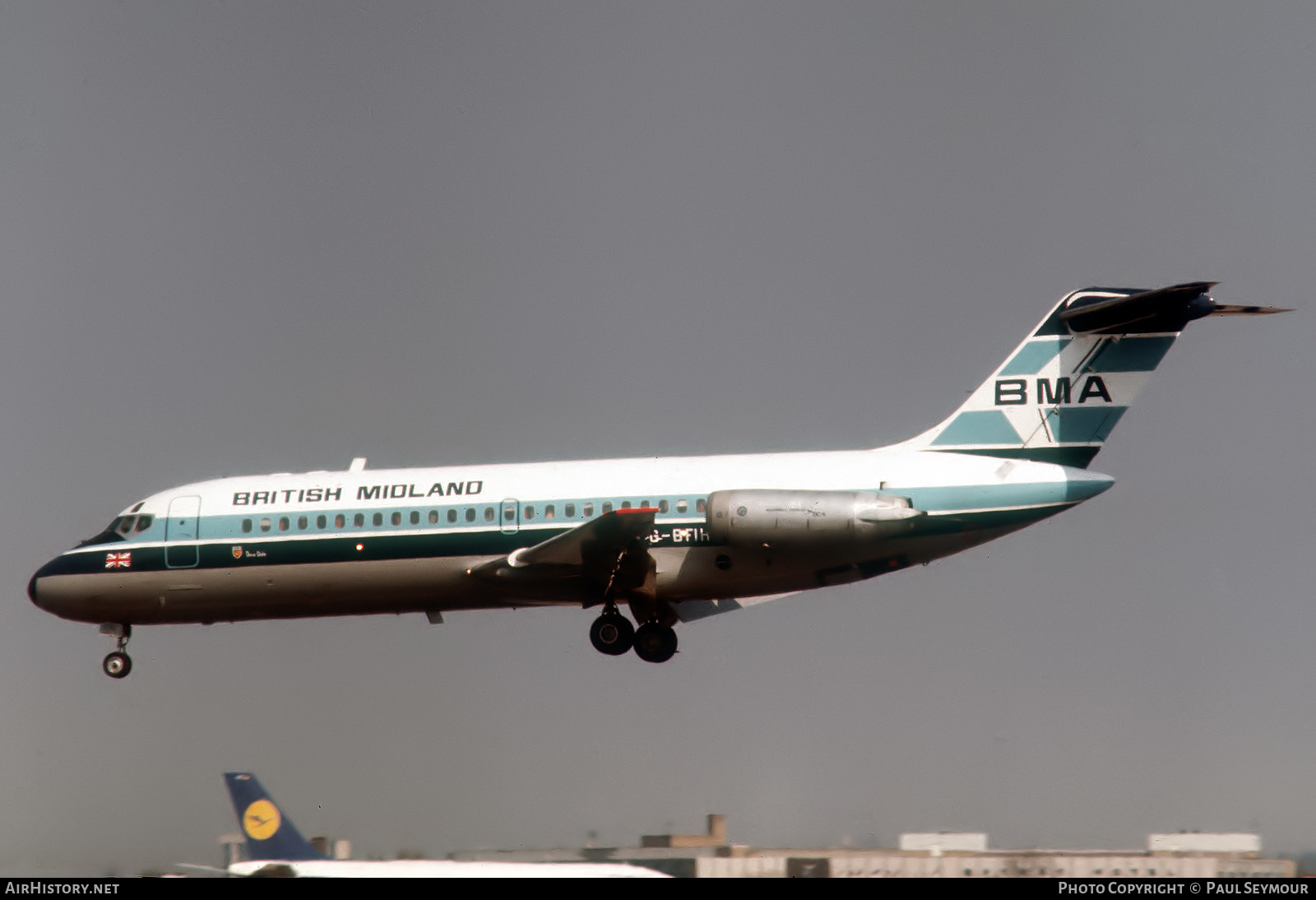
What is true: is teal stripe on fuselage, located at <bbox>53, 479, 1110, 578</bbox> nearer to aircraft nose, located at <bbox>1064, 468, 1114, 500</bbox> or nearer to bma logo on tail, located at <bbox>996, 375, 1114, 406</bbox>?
aircraft nose, located at <bbox>1064, 468, 1114, 500</bbox>

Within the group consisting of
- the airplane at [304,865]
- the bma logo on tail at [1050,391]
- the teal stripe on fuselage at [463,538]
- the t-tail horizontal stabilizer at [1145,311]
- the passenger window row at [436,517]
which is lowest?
the airplane at [304,865]

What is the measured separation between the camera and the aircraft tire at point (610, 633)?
2800 centimetres

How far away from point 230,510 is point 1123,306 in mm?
15180

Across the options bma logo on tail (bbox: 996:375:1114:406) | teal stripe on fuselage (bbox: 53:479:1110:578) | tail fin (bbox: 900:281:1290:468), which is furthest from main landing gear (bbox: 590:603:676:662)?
bma logo on tail (bbox: 996:375:1114:406)

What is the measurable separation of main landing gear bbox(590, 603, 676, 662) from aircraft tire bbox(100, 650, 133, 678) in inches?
339

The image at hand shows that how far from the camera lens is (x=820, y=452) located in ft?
89.6

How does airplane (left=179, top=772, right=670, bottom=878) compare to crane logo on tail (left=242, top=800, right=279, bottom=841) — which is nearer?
airplane (left=179, top=772, right=670, bottom=878)

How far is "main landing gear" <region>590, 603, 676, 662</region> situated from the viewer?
91.9 ft

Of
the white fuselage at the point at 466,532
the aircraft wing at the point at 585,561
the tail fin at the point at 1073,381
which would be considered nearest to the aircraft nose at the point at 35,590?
the white fuselage at the point at 466,532

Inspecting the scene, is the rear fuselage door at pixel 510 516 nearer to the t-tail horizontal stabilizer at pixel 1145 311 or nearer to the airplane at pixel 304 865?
the airplane at pixel 304 865

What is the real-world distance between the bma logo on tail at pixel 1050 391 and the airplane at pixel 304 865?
376 inches

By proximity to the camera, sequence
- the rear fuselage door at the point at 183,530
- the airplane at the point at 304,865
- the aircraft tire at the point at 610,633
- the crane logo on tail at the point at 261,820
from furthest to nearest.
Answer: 1. the rear fuselage door at the point at 183,530
2. the aircraft tire at the point at 610,633
3. the crane logo on tail at the point at 261,820
4. the airplane at the point at 304,865

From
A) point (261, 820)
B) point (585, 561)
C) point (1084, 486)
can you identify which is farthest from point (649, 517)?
point (261, 820)
